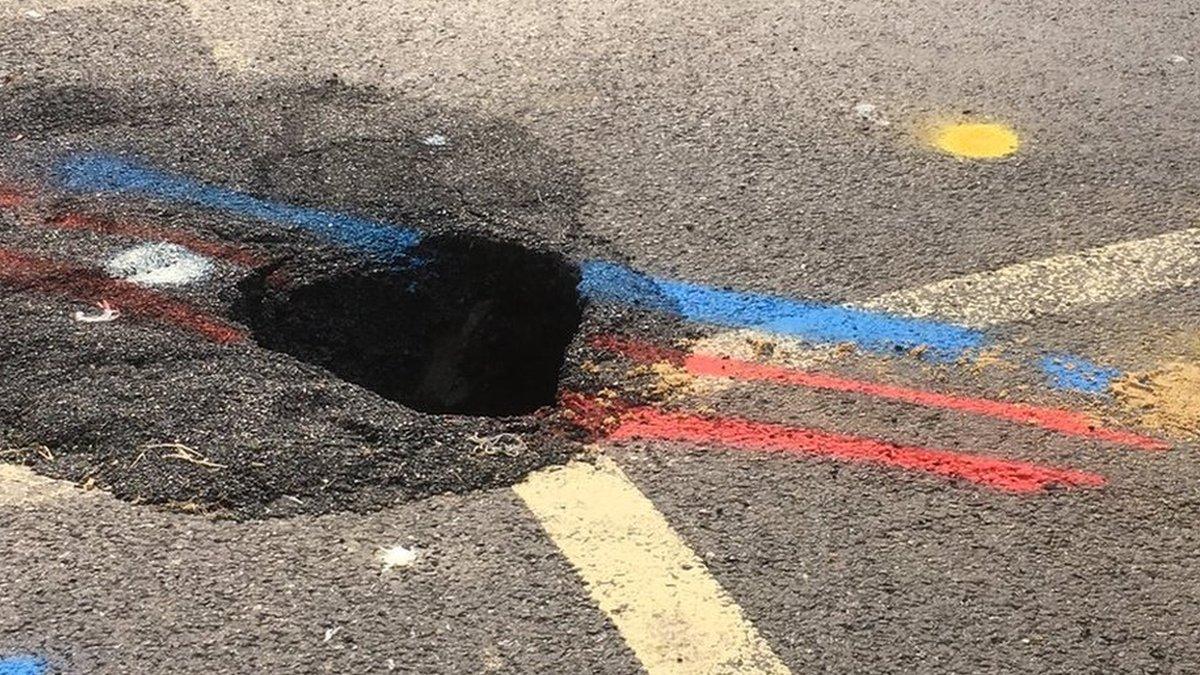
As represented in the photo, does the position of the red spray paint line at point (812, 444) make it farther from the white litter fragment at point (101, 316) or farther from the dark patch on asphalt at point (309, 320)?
the white litter fragment at point (101, 316)

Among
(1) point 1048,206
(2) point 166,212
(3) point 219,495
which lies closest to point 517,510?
(3) point 219,495

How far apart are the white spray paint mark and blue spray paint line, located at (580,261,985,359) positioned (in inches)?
47.5

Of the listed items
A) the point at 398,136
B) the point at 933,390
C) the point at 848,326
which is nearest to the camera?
the point at 933,390

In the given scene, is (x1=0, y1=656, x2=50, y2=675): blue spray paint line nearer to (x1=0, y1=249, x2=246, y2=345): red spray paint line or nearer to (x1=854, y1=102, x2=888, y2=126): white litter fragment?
(x1=0, y1=249, x2=246, y2=345): red spray paint line

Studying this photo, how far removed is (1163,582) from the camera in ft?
11.4

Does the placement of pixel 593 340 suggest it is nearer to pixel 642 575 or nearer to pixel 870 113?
pixel 642 575

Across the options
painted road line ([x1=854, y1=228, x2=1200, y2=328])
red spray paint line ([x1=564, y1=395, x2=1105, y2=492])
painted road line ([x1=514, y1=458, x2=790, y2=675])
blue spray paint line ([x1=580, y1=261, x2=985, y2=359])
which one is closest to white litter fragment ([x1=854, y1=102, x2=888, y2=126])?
painted road line ([x1=854, y1=228, x2=1200, y2=328])

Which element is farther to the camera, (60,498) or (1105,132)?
(1105,132)

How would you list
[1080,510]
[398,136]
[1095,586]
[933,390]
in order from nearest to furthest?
1. [1095,586]
2. [1080,510]
3. [933,390]
4. [398,136]

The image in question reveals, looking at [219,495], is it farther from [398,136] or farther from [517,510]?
[398,136]

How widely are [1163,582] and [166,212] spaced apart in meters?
3.27

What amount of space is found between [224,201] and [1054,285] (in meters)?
2.75

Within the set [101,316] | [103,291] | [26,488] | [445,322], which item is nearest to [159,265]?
[103,291]

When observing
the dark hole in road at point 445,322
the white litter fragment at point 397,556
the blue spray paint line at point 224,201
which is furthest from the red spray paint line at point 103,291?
the white litter fragment at point 397,556
